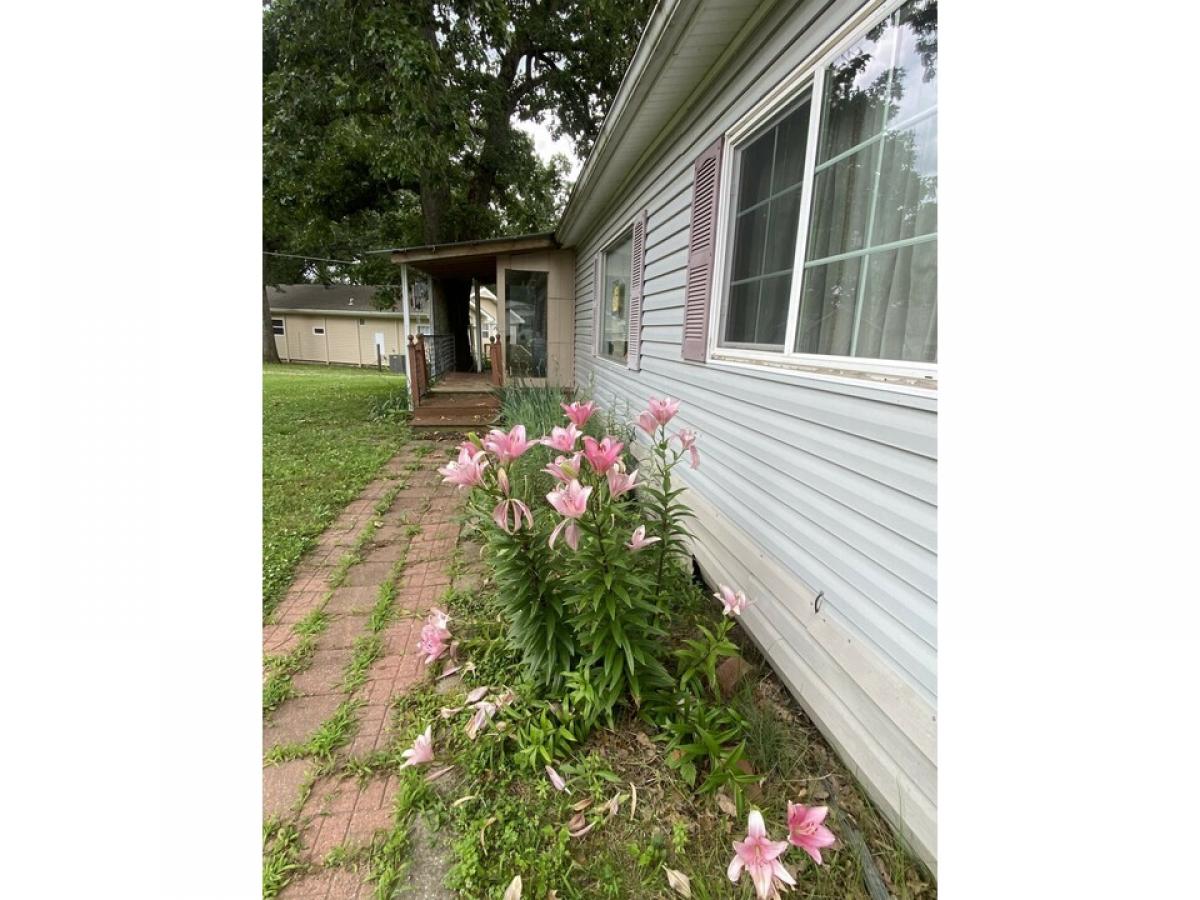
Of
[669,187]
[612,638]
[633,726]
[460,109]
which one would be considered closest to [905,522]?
[612,638]

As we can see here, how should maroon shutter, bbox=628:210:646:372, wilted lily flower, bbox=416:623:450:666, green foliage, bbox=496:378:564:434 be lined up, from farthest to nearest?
1. green foliage, bbox=496:378:564:434
2. maroon shutter, bbox=628:210:646:372
3. wilted lily flower, bbox=416:623:450:666

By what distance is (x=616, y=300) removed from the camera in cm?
573

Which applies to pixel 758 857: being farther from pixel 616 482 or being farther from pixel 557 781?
pixel 616 482

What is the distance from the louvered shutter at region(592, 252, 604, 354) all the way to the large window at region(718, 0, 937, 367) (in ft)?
13.5

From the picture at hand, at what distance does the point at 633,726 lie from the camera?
6.41 feet

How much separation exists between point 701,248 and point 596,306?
12.2 feet

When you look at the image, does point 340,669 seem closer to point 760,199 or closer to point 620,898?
point 620,898

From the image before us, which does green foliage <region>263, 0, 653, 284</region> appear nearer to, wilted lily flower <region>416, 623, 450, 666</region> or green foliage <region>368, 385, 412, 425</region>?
green foliage <region>368, 385, 412, 425</region>

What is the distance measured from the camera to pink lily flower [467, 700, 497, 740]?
1.85 metres

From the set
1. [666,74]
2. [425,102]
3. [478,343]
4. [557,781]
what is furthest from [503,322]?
[557,781]

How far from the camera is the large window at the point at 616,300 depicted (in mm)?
5238

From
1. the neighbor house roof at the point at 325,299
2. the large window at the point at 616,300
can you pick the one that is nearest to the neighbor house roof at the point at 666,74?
the large window at the point at 616,300

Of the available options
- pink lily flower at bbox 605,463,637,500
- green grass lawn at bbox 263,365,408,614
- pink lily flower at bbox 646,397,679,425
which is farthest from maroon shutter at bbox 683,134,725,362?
green grass lawn at bbox 263,365,408,614

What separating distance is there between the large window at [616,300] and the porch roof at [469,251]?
2323 mm
